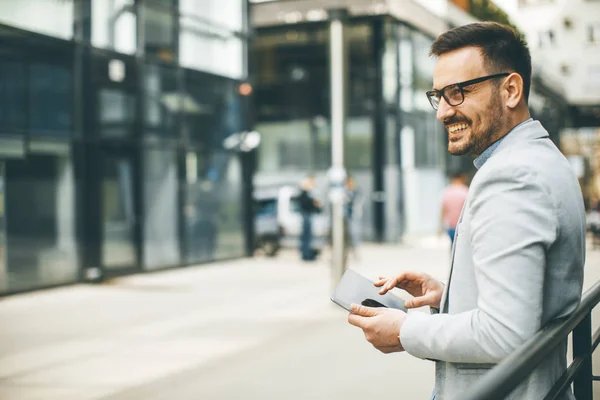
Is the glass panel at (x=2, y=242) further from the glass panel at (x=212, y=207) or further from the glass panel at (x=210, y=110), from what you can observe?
the glass panel at (x=210, y=110)

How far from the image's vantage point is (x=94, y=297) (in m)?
11.3

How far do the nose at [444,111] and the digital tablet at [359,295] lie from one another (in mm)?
505

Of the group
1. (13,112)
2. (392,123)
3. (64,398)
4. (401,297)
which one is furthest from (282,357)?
(392,123)

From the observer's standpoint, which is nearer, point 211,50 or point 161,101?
point 161,101

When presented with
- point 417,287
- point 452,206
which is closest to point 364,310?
point 417,287

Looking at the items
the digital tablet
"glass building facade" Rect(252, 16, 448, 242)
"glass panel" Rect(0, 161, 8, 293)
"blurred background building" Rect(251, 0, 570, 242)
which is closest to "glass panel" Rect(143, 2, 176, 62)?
"glass panel" Rect(0, 161, 8, 293)

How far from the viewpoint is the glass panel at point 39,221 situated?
1145cm

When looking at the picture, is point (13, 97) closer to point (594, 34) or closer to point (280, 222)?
point (280, 222)

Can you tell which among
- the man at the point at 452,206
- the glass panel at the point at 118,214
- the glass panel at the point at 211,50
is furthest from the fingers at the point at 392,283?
the glass panel at the point at 211,50

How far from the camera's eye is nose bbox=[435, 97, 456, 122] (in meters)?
1.76

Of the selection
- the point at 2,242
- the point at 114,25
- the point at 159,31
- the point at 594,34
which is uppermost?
the point at 594,34

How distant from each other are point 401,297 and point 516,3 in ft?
21.4

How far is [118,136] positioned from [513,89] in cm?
1261

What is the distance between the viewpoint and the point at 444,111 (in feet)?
5.83
